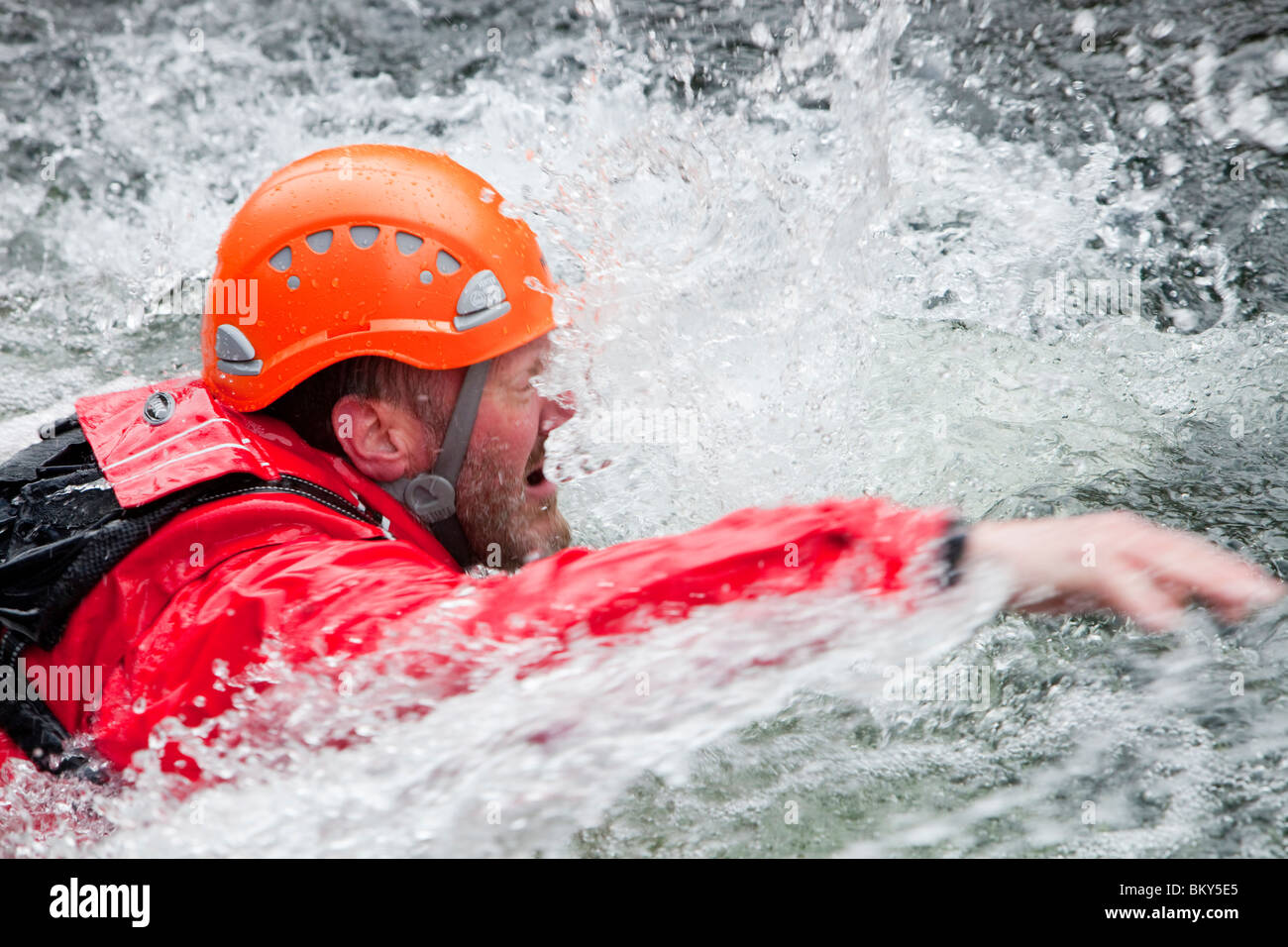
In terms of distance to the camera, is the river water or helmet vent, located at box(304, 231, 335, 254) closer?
the river water

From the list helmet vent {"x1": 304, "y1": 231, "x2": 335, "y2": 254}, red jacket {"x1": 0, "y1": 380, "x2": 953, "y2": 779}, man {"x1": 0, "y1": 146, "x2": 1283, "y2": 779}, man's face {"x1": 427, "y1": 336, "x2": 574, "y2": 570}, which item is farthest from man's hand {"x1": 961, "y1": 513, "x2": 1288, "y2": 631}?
helmet vent {"x1": 304, "y1": 231, "x2": 335, "y2": 254}

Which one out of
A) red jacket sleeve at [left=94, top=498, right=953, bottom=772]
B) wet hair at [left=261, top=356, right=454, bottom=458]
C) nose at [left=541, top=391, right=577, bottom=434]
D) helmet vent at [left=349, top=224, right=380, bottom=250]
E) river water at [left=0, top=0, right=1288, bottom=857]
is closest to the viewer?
red jacket sleeve at [left=94, top=498, right=953, bottom=772]

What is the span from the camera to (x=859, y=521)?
6.71 feet

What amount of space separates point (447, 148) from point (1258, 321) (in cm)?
448

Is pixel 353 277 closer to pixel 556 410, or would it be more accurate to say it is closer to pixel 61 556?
pixel 556 410

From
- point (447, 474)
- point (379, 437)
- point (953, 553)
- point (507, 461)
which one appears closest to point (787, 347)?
point (507, 461)

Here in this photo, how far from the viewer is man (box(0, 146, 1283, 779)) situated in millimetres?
2051

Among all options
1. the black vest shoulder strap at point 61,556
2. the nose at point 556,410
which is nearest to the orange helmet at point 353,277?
the nose at point 556,410

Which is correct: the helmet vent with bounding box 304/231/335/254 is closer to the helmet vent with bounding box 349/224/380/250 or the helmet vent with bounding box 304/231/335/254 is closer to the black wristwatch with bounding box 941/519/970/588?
the helmet vent with bounding box 349/224/380/250

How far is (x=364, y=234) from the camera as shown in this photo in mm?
2779

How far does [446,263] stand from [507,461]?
0.54 m

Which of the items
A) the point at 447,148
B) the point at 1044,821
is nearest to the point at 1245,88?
the point at 447,148
